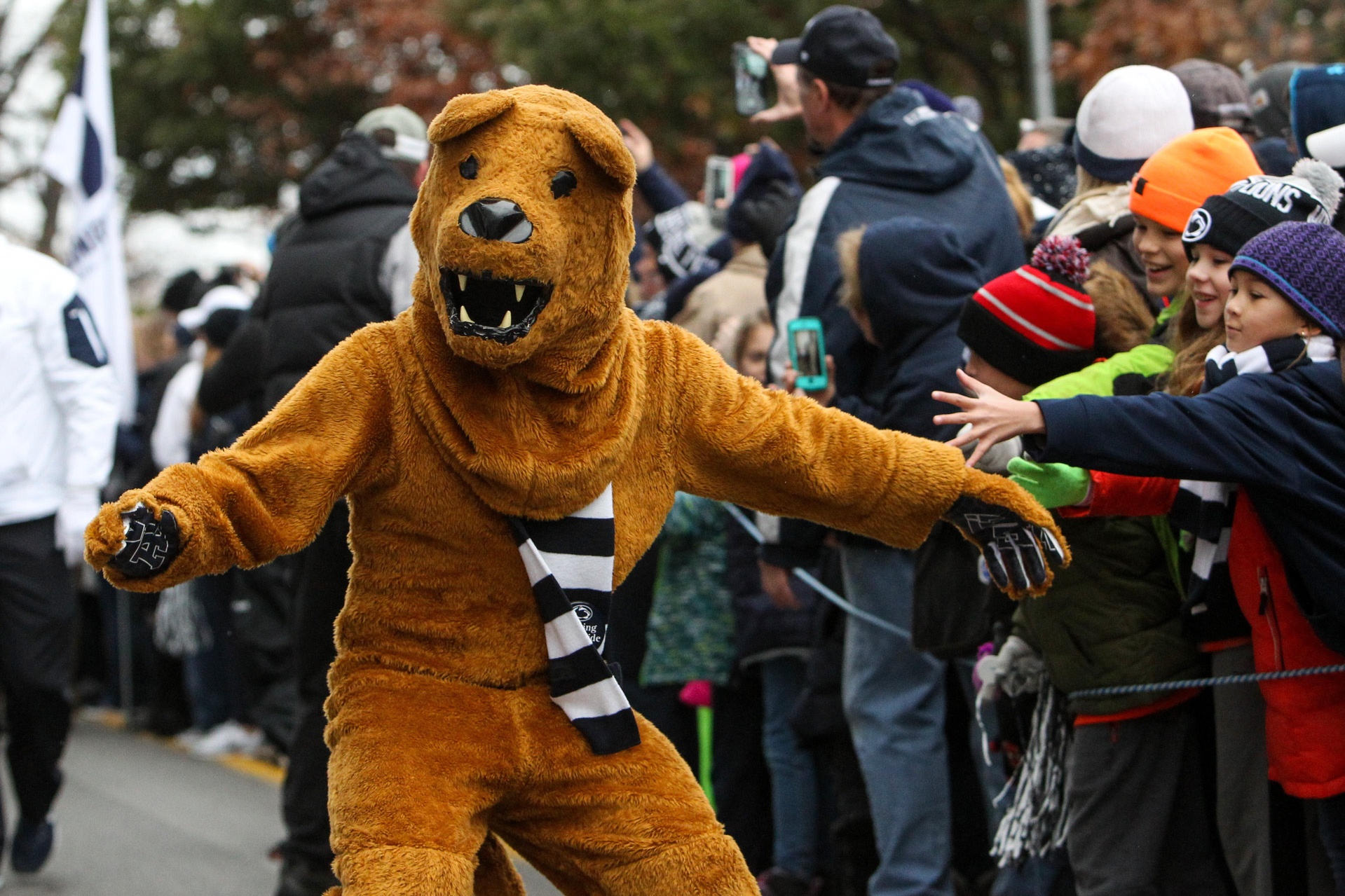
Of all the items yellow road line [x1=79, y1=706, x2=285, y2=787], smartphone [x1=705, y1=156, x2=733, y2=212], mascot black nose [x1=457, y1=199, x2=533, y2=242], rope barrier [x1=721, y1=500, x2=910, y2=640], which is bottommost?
yellow road line [x1=79, y1=706, x2=285, y2=787]

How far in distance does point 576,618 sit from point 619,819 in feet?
1.25

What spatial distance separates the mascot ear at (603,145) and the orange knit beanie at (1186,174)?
1.39m

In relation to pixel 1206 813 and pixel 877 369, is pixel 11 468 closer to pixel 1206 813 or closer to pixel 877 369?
pixel 877 369

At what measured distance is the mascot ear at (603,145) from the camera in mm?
3250

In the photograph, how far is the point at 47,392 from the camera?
6.22 metres

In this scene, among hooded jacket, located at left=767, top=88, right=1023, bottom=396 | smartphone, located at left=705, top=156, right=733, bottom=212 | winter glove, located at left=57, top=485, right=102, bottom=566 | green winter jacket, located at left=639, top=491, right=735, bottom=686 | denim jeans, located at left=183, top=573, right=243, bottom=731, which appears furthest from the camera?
denim jeans, located at left=183, top=573, right=243, bottom=731

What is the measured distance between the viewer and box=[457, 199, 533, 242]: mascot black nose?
3146 millimetres

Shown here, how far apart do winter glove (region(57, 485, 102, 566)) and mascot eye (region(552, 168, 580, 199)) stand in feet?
11.6

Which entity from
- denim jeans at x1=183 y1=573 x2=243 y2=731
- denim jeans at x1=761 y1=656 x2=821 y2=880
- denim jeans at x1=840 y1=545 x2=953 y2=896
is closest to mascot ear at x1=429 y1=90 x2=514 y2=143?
denim jeans at x1=840 y1=545 x2=953 y2=896

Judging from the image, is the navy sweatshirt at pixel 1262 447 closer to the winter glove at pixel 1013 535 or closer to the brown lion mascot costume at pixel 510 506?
the winter glove at pixel 1013 535

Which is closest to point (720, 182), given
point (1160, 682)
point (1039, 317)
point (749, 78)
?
point (749, 78)

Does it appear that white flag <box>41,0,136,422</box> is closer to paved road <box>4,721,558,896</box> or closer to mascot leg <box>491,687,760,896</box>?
paved road <box>4,721,558,896</box>

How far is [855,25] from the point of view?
5270mm

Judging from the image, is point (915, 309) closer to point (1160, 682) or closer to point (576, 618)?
point (1160, 682)
